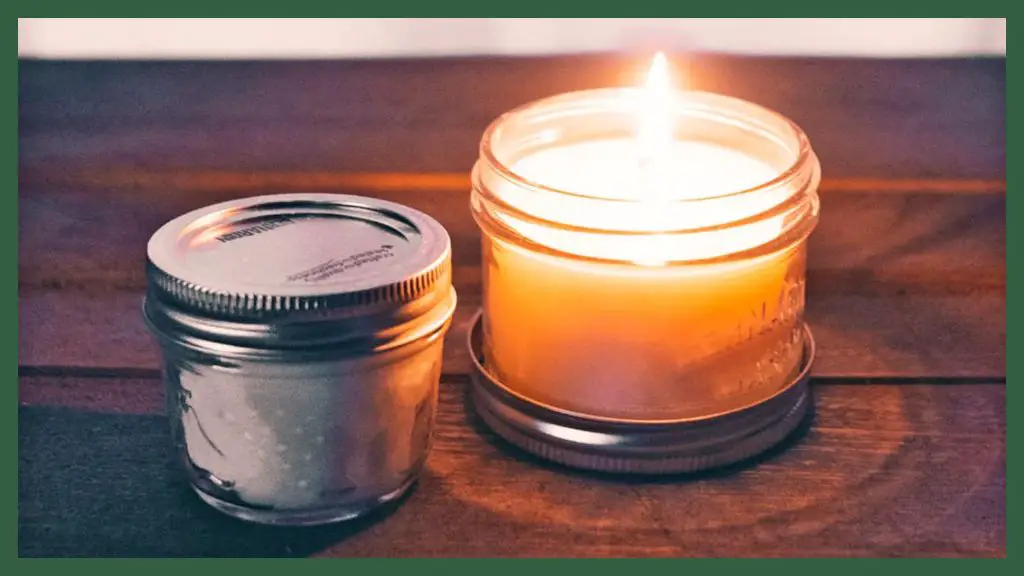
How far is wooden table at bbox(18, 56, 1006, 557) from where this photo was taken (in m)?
0.65

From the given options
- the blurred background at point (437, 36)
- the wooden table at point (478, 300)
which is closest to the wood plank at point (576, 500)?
the wooden table at point (478, 300)

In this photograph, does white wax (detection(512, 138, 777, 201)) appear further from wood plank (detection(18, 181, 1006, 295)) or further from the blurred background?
the blurred background

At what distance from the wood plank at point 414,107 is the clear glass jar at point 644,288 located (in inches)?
10.6

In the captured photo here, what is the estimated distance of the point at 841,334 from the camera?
84 centimetres

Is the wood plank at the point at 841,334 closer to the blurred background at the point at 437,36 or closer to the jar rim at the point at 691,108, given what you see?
the jar rim at the point at 691,108

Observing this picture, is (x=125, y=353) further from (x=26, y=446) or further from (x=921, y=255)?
(x=921, y=255)

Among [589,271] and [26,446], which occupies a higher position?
[589,271]

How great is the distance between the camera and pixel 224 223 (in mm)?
704

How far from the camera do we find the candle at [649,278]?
667 millimetres

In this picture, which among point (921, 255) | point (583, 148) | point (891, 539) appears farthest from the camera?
point (921, 255)

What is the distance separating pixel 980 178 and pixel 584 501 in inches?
18.0

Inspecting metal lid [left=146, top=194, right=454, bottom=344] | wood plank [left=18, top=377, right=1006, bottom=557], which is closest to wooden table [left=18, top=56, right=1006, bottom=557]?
wood plank [left=18, top=377, right=1006, bottom=557]

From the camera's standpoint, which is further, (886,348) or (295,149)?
(295,149)

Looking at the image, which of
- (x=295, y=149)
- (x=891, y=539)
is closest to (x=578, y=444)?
(x=891, y=539)
